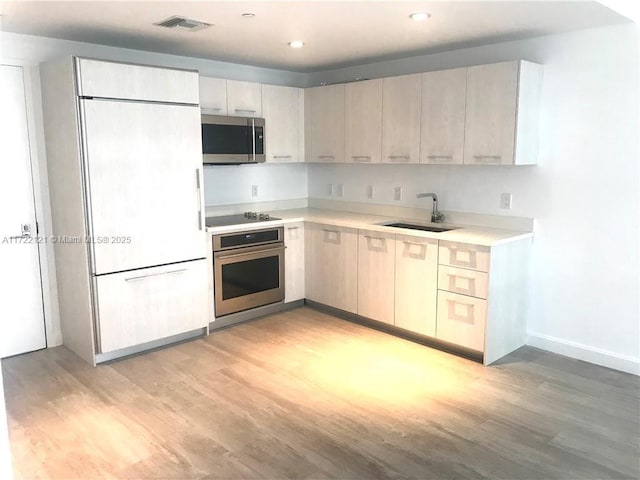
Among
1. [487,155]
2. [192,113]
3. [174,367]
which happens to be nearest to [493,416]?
[487,155]

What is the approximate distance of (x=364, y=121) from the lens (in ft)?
14.9

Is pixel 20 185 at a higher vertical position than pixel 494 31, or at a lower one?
lower

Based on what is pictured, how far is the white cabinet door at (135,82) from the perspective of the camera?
10.9 feet

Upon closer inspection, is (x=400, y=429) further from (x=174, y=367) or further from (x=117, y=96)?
(x=117, y=96)

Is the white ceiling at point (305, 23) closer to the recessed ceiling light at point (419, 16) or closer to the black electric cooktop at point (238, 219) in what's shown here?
the recessed ceiling light at point (419, 16)

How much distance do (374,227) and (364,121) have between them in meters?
0.99

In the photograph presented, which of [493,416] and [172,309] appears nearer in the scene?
[493,416]

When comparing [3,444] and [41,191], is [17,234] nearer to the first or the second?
[41,191]

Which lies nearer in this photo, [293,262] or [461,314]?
[461,314]

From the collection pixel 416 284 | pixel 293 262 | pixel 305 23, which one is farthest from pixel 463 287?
pixel 305 23

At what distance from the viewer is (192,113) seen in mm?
3848

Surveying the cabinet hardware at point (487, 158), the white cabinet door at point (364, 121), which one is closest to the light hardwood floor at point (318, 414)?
the cabinet hardware at point (487, 158)

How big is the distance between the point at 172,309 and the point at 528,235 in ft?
8.99

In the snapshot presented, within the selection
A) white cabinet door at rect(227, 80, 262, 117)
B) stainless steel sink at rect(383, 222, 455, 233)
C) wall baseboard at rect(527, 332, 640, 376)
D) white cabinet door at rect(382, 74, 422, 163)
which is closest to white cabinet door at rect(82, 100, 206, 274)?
white cabinet door at rect(227, 80, 262, 117)
